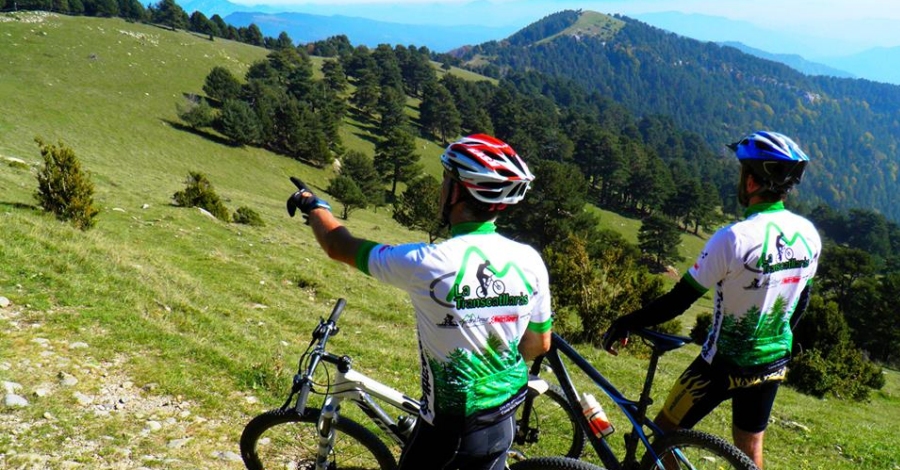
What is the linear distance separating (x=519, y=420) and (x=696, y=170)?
193485mm

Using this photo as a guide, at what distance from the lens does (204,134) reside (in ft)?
221

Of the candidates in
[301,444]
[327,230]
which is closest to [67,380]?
[301,444]

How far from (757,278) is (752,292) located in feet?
0.38

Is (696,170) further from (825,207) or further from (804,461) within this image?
(804,461)

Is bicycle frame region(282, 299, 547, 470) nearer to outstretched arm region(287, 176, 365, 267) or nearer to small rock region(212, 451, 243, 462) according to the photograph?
outstretched arm region(287, 176, 365, 267)

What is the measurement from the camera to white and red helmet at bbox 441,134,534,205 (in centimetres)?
308

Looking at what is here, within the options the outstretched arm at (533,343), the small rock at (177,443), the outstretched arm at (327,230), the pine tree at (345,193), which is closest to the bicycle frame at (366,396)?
the outstretched arm at (533,343)

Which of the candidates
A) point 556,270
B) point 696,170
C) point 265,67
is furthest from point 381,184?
point 696,170

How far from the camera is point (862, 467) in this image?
8250 millimetres

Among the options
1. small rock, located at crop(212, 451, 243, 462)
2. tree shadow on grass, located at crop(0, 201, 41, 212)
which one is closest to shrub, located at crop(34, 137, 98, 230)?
tree shadow on grass, located at crop(0, 201, 41, 212)

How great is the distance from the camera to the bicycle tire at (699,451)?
3941mm

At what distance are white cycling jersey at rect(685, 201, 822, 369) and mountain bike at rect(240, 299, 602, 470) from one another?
5.09ft

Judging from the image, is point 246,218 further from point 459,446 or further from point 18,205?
point 459,446

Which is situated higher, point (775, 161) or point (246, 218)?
point (775, 161)
